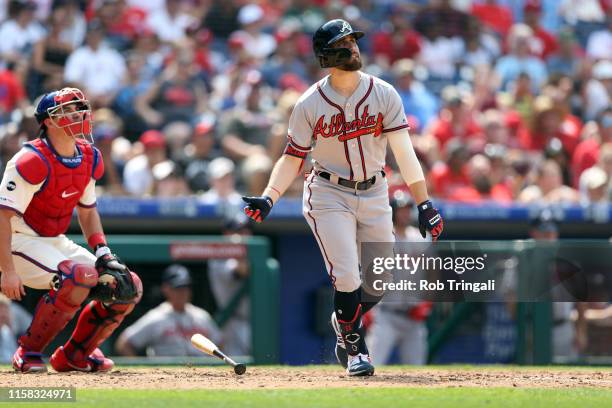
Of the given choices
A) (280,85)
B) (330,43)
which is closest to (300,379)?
(330,43)

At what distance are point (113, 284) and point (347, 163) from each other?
1440mm

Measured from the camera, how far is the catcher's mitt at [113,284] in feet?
20.6

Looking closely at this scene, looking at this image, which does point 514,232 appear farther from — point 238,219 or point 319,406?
point 319,406

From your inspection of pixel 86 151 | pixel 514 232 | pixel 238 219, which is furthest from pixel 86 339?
pixel 514 232

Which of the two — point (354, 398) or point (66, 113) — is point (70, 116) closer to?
point (66, 113)

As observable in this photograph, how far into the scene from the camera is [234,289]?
9.28 m

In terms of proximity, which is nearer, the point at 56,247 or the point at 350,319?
the point at 350,319

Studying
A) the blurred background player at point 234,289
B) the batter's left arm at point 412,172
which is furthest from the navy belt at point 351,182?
the blurred background player at point 234,289

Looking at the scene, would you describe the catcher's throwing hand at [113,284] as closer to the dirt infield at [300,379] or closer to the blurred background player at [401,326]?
the dirt infield at [300,379]

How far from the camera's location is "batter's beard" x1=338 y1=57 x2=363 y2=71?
6.03 metres

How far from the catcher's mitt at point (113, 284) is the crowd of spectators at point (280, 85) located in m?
3.47

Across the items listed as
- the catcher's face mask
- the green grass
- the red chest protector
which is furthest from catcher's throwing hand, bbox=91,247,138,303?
the green grass

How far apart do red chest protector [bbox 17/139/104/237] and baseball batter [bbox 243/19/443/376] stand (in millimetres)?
979

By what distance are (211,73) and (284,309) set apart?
11.1ft
